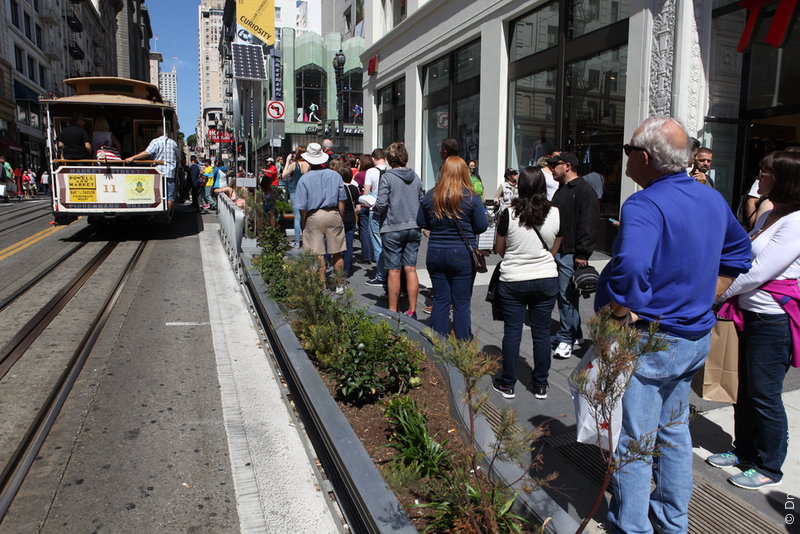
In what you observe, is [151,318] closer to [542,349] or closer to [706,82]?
[542,349]

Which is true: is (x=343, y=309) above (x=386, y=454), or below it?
above

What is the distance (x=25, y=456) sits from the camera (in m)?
3.59

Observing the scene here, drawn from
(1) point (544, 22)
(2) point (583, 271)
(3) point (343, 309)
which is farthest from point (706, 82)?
(3) point (343, 309)

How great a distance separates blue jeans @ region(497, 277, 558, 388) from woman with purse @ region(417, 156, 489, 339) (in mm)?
613

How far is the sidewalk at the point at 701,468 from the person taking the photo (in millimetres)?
3010

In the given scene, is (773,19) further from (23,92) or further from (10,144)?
(23,92)

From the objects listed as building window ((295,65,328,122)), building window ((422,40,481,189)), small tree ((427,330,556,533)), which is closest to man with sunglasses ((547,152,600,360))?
small tree ((427,330,556,533))

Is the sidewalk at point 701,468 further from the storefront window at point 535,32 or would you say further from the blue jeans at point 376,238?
the storefront window at point 535,32

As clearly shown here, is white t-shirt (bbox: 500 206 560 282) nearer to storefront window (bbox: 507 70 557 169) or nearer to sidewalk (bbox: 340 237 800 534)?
sidewalk (bbox: 340 237 800 534)

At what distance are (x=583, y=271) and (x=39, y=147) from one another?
56.0m

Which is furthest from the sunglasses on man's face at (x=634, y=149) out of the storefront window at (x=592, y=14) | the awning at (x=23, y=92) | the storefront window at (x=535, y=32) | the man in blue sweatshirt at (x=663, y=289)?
the awning at (x=23, y=92)

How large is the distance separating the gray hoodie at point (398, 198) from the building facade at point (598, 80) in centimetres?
548

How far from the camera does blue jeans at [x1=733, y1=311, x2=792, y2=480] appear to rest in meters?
3.16

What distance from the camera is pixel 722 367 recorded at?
3.36 metres
